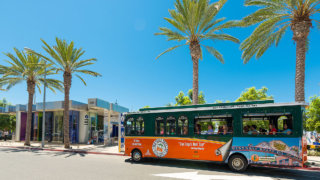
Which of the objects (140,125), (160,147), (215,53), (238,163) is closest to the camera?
(238,163)

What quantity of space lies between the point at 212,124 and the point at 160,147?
309cm

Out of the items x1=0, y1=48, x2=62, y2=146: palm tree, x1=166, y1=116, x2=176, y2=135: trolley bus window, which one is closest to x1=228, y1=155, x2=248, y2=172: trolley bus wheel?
x1=166, y1=116, x2=176, y2=135: trolley bus window

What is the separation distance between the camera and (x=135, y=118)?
41.3ft

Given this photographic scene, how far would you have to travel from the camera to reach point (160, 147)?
11586mm

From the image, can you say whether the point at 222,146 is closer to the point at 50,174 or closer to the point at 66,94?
the point at 50,174

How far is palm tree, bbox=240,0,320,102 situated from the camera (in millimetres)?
12852

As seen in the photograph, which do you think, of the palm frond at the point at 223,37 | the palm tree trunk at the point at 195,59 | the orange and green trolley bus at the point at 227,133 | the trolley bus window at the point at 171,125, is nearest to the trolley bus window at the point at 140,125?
the orange and green trolley bus at the point at 227,133

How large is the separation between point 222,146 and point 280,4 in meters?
10.1

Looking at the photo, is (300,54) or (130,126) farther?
(300,54)

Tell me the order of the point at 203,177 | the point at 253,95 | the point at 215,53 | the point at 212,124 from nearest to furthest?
the point at 203,177 < the point at 212,124 < the point at 215,53 < the point at 253,95

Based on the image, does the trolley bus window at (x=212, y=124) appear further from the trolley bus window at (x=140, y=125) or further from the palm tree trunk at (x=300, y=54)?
the palm tree trunk at (x=300, y=54)

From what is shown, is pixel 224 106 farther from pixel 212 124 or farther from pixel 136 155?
pixel 136 155

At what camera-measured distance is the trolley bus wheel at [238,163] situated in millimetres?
9547

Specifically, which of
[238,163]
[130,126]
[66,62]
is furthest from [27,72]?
[238,163]
